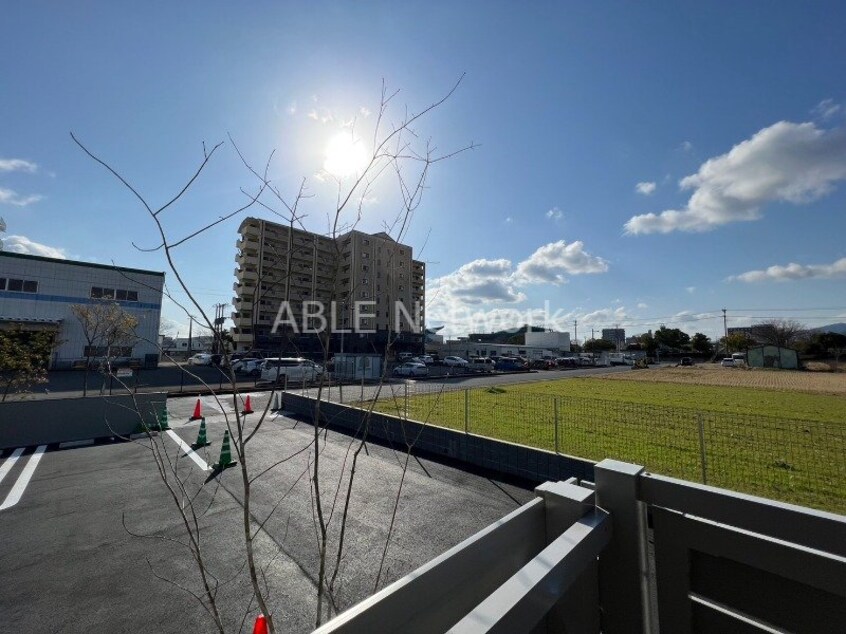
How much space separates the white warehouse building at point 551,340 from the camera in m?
89.5

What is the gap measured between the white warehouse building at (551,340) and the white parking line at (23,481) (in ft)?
289

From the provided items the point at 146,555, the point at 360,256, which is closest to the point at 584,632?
the point at 146,555

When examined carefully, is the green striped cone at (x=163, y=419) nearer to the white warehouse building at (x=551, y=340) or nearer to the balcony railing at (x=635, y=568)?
the balcony railing at (x=635, y=568)

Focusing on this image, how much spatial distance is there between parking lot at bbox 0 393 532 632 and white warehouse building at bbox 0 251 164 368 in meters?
23.4

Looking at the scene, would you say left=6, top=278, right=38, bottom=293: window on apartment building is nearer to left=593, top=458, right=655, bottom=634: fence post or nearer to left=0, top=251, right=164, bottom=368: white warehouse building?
left=0, top=251, right=164, bottom=368: white warehouse building

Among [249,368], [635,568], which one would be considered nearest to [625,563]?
[635,568]

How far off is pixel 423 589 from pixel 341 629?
0.33m

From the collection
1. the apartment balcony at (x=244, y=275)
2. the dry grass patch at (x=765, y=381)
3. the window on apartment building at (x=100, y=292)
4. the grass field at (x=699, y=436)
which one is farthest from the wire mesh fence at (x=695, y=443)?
the apartment balcony at (x=244, y=275)

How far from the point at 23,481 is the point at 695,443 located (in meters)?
12.0

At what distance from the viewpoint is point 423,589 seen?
121 centimetres

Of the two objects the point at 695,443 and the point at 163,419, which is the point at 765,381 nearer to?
the point at 695,443

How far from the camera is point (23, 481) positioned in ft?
19.6

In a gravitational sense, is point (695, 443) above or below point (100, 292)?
below

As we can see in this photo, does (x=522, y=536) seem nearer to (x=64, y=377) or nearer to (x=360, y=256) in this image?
(x=64, y=377)
